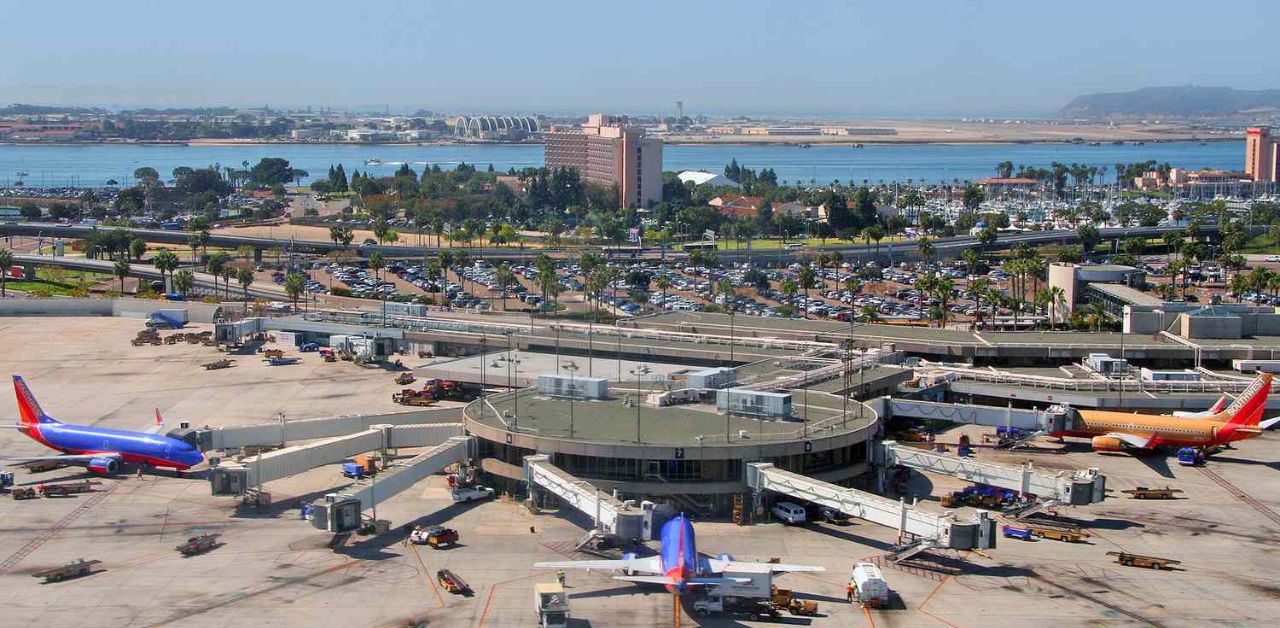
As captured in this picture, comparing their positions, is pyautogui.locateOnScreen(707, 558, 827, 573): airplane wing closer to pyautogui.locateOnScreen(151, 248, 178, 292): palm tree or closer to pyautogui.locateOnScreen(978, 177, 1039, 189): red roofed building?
pyautogui.locateOnScreen(151, 248, 178, 292): palm tree

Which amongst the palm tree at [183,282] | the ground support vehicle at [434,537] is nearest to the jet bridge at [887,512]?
the ground support vehicle at [434,537]

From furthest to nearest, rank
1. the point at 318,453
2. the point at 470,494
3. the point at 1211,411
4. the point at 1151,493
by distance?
the point at 1211,411 < the point at 1151,493 < the point at 318,453 < the point at 470,494

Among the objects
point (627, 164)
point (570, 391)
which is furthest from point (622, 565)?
point (627, 164)

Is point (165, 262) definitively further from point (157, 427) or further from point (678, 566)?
point (678, 566)

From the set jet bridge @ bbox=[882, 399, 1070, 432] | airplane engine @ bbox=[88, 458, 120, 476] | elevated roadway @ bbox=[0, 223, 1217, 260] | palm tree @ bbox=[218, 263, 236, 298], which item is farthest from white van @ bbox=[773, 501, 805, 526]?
elevated roadway @ bbox=[0, 223, 1217, 260]

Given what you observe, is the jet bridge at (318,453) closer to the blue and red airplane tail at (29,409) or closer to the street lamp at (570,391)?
the street lamp at (570,391)
